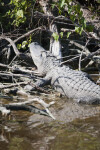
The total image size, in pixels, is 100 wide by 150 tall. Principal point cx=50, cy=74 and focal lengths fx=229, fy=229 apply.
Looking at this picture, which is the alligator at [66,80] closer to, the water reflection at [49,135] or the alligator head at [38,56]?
the alligator head at [38,56]

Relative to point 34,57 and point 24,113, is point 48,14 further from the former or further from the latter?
point 24,113

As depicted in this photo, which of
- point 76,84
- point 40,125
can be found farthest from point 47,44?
point 40,125

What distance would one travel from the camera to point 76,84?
14.8ft

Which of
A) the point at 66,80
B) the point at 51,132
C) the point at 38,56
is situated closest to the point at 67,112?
the point at 51,132

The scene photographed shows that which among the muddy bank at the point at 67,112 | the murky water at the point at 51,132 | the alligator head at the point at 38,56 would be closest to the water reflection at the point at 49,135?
the murky water at the point at 51,132

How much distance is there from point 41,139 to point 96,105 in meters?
1.88

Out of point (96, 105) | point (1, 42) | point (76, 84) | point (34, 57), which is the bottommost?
point (96, 105)

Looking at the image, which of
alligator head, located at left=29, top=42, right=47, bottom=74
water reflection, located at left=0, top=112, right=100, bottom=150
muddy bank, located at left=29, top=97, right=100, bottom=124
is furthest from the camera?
alligator head, located at left=29, top=42, right=47, bottom=74

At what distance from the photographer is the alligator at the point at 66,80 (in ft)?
14.1

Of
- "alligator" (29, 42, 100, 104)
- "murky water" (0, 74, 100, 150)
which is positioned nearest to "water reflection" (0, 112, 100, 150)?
"murky water" (0, 74, 100, 150)

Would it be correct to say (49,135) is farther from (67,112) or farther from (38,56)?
(38,56)

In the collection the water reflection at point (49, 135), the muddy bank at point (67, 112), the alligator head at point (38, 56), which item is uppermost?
the alligator head at point (38, 56)

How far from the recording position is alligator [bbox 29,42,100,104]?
431 centimetres

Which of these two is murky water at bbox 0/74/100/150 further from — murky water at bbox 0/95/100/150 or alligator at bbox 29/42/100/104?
alligator at bbox 29/42/100/104
